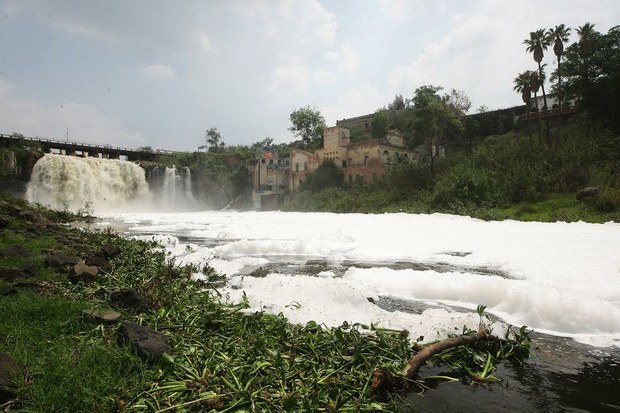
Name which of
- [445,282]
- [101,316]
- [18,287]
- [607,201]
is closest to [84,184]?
[18,287]

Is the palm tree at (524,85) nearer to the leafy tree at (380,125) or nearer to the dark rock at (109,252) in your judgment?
the leafy tree at (380,125)

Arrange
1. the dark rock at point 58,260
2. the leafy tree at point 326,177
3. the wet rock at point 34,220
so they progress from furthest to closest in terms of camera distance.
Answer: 1. the leafy tree at point 326,177
2. the wet rock at point 34,220
3. the dark rock at point 58,260

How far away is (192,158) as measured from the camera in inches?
2250

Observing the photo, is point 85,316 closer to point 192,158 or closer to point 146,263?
point 146,263

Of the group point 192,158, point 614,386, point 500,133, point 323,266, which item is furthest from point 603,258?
point 192,158

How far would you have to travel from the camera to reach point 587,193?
23766 millimetres

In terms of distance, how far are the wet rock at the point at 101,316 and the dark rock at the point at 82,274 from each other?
1839 millimetres

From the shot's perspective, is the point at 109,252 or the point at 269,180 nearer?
the point at 109,252

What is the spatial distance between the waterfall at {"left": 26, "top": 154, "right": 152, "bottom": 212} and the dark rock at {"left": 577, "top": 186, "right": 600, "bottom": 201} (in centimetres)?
3837

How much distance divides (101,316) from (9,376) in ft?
3.88

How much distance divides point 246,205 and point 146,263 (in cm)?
4751

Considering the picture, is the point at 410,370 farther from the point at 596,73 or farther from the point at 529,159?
the point at 596,73

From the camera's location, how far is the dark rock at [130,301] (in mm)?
4590

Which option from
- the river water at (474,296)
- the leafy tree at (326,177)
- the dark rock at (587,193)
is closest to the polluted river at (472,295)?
the river water at (474,296)
